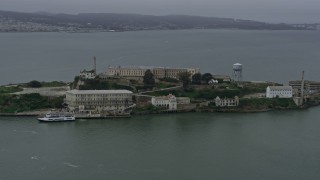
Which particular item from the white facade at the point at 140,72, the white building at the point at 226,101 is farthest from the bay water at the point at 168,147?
the white facade at the point at 140,72

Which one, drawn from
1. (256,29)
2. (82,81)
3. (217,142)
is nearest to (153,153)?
(217,142)

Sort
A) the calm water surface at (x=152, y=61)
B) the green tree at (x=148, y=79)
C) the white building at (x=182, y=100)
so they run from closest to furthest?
the white building at (x=182, y=100), the green tree at (x=148, y=79), the calm water surface at (x=152, y=61)

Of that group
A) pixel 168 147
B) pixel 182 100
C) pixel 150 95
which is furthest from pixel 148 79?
pixel 168 147

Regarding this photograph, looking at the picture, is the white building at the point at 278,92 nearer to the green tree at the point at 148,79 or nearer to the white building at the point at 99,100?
the green tree at the point at 148,79

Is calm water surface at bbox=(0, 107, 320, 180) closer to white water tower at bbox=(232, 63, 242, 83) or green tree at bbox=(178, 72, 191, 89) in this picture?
green tree at bbox=(178, 72, 191, 89)

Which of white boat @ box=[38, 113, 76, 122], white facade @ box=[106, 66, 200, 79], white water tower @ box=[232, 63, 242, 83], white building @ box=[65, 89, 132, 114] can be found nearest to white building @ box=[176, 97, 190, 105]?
white building @ box=[65, 89, 132, 114]

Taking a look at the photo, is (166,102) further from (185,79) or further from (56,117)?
(56,117)
